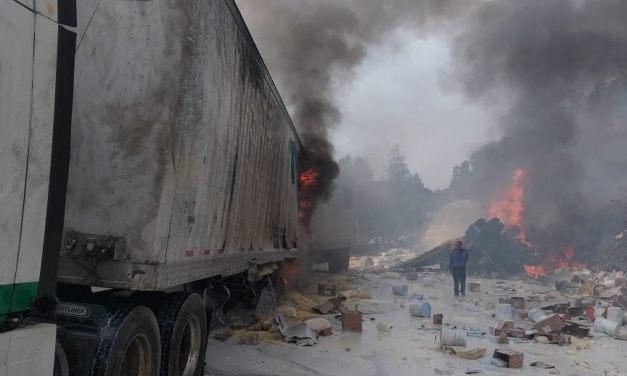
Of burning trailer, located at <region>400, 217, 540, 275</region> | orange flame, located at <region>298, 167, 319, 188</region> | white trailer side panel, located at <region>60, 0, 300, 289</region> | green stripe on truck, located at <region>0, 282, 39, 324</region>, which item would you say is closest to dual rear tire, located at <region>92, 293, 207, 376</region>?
white trailer side panel, located at <region>60, 0, 300, 289</region>

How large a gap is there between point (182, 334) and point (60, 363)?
4.59 ft

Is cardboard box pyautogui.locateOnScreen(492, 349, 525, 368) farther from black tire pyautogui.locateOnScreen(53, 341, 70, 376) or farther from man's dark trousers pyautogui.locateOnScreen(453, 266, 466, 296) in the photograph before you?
man's dark trousers pyautogui.locateOnScreen(453, 266, 466, 296)

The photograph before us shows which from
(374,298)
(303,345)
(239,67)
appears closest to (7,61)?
(239,67)

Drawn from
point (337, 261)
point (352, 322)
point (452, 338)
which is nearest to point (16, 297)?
point (452, 338)

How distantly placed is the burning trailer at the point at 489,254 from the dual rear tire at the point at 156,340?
59.0 feet

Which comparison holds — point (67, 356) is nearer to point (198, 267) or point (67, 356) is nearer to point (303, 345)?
point (198, 267)

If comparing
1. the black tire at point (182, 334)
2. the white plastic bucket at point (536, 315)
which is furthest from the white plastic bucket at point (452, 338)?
the black tire at point (182, 334)

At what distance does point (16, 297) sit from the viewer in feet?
6.48

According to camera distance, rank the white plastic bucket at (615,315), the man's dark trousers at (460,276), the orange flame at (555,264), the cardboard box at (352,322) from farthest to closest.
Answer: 1. the orange flame at (555,264)
2. the man's dark trousers at (460,276)
3. the white plastic bucket at (615,315)
4. the cardboard box at (352,322)

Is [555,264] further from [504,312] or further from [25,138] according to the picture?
[25,138]

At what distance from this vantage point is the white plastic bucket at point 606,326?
8391 millimetres

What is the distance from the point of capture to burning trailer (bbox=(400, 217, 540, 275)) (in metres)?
20.8

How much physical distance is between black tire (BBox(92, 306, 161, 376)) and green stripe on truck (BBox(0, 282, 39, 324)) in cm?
110

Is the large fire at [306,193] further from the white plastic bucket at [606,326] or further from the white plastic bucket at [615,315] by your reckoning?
the white plastic bucket at [615,315]
